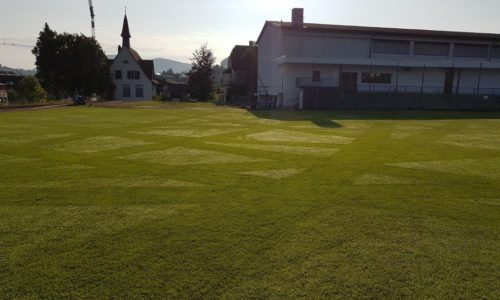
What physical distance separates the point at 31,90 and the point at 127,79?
13831 millimetres

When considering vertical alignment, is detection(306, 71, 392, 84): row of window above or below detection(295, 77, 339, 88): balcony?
above

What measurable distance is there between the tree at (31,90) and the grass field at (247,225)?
4689 cm

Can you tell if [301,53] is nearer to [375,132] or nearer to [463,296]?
[375,132]

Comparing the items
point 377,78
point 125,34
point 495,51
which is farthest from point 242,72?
point 495,51

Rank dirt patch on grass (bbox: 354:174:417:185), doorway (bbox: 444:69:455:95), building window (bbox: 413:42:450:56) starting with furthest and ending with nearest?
1. building window (bbox: 413:42:450:56)
2. doorway (bbox: 444:69:455:95)
3. dirt patch on grass (bbox: 354:174:417:185)

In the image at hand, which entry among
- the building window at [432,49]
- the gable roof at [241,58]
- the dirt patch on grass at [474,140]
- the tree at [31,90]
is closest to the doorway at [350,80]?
the building window at [432,49]

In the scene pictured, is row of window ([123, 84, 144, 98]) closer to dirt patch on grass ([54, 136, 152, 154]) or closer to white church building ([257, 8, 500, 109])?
white church building ([257, 8, 500, 109])

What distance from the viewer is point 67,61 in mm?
48938

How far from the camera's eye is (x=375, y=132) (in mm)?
16125

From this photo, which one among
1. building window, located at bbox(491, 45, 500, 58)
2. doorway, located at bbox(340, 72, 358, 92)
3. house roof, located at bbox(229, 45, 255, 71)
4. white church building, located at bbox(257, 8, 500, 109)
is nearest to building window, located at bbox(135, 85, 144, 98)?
house roof, located at bbox(229, 45, 255, 71)

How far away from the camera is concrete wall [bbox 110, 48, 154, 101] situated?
190ft

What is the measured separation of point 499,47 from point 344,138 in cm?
3803

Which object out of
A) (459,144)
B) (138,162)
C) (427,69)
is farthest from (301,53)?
(138,162)

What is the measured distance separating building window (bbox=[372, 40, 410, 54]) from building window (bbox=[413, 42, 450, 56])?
1.21 metres
